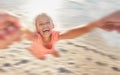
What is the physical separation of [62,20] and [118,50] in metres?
0.36

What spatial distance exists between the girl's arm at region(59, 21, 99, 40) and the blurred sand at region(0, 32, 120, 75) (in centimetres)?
2

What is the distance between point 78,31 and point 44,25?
0.63ft

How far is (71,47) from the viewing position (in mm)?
1694

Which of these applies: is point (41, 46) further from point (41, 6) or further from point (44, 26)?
point (41, 6)

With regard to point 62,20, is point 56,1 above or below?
above

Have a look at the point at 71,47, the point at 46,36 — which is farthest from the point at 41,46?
the point at 71,47

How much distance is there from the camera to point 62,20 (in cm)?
170

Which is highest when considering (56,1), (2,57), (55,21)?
(56,1)

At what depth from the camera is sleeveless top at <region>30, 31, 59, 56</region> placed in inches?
66.2

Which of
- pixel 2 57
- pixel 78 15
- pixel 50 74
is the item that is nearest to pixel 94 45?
pixel 78 15

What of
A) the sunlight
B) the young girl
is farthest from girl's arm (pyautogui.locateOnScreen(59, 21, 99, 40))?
the sunlight

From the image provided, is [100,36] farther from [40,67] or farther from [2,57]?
[2,57]

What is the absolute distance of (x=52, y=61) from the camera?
5.51ft

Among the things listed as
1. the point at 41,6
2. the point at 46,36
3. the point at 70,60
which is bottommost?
the point at 70,60
